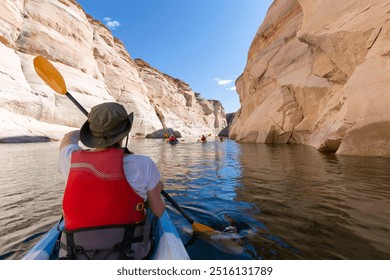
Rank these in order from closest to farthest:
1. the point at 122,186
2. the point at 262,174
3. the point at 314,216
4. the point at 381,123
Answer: the point at 122,186
the point at 314,216
the point at 262,174
the point at 381,123

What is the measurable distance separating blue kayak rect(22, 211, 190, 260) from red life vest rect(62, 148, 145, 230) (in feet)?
1.89

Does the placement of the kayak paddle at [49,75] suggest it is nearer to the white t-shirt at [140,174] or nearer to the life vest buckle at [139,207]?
the white t-shirt at [140,174]

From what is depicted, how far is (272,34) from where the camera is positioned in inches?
1003

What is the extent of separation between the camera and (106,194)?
1.62 metres

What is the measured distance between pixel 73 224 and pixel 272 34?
1153 inches

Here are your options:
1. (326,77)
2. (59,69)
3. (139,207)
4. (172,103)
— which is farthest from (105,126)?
(172,103)

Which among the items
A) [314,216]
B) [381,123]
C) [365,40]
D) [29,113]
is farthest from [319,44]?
[29,113]

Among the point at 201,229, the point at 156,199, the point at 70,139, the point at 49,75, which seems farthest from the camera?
the point at 49,75

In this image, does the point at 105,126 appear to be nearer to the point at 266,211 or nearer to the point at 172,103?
the point at 266,211

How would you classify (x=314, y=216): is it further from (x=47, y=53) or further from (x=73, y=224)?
(x=47, y=53)

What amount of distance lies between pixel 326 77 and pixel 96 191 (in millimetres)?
17847

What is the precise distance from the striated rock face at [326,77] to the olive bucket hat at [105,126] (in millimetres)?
9702

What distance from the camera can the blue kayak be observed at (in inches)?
74.7

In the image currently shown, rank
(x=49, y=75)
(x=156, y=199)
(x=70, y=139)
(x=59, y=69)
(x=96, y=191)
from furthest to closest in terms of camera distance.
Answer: (x=59, y=69) → (x=49, y=75) → (x=70, y=139) → (x=156, y=199) → (x=96, y=191)
